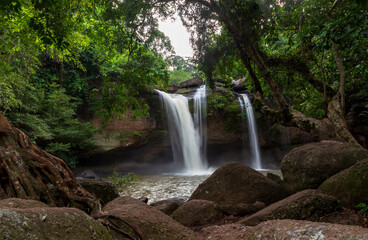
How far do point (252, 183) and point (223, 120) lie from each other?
12919 mm

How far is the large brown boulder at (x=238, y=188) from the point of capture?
5.03 metres

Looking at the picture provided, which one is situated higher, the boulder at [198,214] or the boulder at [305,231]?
the boulder at [305,231]

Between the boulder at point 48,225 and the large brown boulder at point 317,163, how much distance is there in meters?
4.41

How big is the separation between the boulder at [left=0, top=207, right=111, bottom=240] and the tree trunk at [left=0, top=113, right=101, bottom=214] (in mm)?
1065

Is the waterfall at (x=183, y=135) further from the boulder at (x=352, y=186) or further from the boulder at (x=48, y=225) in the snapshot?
the boulder at (x=48, y=225)

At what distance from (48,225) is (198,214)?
287 centimetres

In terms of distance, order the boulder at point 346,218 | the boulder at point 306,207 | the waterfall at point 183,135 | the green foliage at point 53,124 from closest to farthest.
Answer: the boulder at point 346,218 → the boulder at point 306,207 → the green foliage at point 53,124 → the waterfall at point 183,135

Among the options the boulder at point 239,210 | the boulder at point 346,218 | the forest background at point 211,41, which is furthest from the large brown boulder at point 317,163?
the boulder at point 346,218

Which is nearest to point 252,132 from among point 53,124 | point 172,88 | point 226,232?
point 172,88

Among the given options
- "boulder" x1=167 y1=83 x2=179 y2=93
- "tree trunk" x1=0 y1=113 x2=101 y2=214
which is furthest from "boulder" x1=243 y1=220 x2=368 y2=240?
"boulder" x1=167 y1=83 x2=179 y2=93

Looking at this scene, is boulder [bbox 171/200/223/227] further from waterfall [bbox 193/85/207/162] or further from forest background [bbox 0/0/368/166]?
waterfall [bbox 193/85/207/162]

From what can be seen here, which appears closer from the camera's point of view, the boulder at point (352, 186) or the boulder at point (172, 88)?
the boulder at point (352, 186)

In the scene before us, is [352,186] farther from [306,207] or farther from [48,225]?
[48,225]

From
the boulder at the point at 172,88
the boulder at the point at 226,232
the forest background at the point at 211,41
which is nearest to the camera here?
the boulder at the point at 226,232
